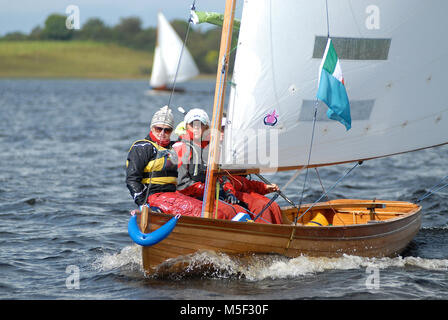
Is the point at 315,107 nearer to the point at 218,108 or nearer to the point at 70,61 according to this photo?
the point at 218,108

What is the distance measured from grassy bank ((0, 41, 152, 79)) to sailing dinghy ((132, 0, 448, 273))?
94.7 metres

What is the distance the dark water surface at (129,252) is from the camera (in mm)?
7086

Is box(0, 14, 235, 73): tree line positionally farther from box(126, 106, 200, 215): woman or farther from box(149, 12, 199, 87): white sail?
box(126, 106, 200, 215): woman

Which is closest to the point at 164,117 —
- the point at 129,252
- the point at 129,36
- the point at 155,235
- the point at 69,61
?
the point at 155,235

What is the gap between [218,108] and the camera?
7.08 metres

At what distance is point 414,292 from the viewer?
711 cm

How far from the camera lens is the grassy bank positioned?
10081 cm

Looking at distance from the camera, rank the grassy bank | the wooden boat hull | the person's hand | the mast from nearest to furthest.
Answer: the wooden boat hull → the mast → the person's hand → the grassy bank

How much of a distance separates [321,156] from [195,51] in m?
96.6

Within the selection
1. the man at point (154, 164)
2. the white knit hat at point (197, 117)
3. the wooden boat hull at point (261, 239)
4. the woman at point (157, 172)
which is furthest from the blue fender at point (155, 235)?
the white knit hat at point (197, 117)

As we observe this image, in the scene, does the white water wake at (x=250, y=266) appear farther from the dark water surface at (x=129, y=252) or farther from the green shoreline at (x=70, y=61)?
the green shoreline at (x=70, y=61)

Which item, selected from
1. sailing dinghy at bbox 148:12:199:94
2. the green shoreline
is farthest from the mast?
the green shoreline

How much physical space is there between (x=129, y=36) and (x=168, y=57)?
73.0 m

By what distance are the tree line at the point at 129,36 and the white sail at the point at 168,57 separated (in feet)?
134
